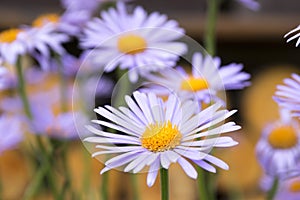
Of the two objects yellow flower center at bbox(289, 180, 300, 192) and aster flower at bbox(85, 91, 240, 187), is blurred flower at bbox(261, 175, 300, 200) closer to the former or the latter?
yellow flower center at bbox(289, 180, 300, 192)

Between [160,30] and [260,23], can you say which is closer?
[160,30]

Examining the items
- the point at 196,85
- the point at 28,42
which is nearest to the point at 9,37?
the point at 28,42

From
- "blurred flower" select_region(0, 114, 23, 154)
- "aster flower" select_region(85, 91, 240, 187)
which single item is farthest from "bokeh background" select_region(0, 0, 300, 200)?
"aster flower" select_region(85, 91, 240, 187)

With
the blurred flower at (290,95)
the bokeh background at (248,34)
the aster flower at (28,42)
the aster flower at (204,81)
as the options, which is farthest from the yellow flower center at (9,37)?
the bokeh background at (248,34)

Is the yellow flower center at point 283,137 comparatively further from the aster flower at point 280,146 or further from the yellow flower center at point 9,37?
the yellow flower center at point 9,37

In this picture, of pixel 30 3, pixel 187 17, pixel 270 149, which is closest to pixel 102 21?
pixel 270 149

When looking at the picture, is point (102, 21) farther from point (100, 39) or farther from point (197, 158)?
point (197, 158)
